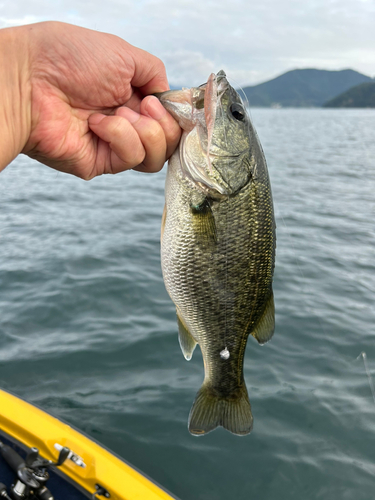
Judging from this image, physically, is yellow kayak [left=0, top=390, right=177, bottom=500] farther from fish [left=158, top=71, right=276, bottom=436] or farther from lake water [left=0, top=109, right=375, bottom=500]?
fish [left=158, top=71, right=276, bottom=436]

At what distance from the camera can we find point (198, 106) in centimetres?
201

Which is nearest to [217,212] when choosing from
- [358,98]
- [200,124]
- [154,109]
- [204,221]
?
[204,221]

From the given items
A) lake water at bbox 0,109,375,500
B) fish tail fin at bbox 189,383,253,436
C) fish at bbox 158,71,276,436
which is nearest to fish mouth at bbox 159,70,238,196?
fish at bbox 158,71,276,436

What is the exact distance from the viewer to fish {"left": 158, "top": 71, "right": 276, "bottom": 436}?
200 cm

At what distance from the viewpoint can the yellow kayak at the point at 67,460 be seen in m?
2.74

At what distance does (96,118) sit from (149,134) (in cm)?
29

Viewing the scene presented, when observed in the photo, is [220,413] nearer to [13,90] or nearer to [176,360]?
[13,90]

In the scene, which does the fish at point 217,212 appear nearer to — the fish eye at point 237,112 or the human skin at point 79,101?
the fish eye at point 237,112

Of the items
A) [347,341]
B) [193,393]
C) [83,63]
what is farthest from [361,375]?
[83,63]

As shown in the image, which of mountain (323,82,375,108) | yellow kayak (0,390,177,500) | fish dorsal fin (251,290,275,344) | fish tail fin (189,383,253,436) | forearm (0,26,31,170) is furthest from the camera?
mountain (323,82,375,108)

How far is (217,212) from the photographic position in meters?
2.00

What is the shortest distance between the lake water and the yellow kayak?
2.48 feet

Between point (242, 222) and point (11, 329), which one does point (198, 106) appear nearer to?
point (242, 222)

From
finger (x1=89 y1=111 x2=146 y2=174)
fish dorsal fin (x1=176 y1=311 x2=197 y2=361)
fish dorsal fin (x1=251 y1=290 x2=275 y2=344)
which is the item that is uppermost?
finger (x1=89 y1=111 x2=146 y2=174)
